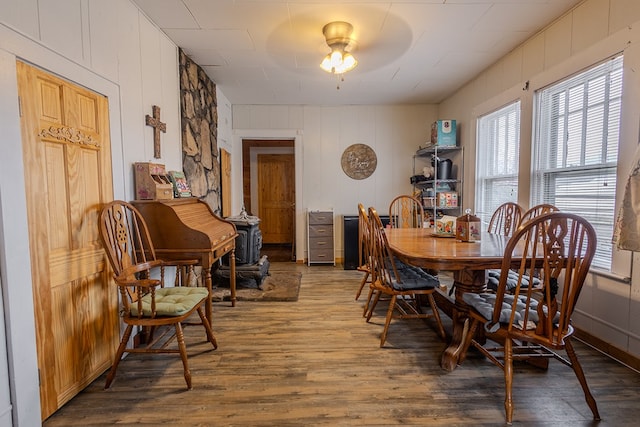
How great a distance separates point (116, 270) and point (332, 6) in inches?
89.0

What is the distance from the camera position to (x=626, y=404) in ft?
5.10

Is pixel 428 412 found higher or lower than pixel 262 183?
lower

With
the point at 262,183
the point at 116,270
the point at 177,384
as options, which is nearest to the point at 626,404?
the point at 177,384

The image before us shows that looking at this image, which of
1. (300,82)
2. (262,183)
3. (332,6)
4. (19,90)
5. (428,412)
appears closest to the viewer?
(19,90)

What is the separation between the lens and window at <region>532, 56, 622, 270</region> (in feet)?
6.79

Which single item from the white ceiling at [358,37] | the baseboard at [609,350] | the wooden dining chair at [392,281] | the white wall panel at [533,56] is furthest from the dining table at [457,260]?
the white ceiling at [358,37]

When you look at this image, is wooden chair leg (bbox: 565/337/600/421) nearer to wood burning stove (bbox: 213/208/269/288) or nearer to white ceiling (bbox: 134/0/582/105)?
white ceiling (bbox: 134/0/582/105)

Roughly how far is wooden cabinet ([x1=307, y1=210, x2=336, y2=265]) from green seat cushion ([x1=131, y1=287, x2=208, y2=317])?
2645mm

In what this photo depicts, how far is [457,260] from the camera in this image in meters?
1.66

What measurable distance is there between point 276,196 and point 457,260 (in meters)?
5.13

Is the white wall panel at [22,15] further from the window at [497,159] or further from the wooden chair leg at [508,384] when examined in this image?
the window at [497,159]

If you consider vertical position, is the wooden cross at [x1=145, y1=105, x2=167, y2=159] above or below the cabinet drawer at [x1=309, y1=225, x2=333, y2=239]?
above

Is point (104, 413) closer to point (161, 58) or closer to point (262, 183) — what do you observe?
point (161, 58)

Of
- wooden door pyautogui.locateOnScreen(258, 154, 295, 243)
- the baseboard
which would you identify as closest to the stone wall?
wooden door pyautogui.locateOnScreen(258, 154, 295, 243)
